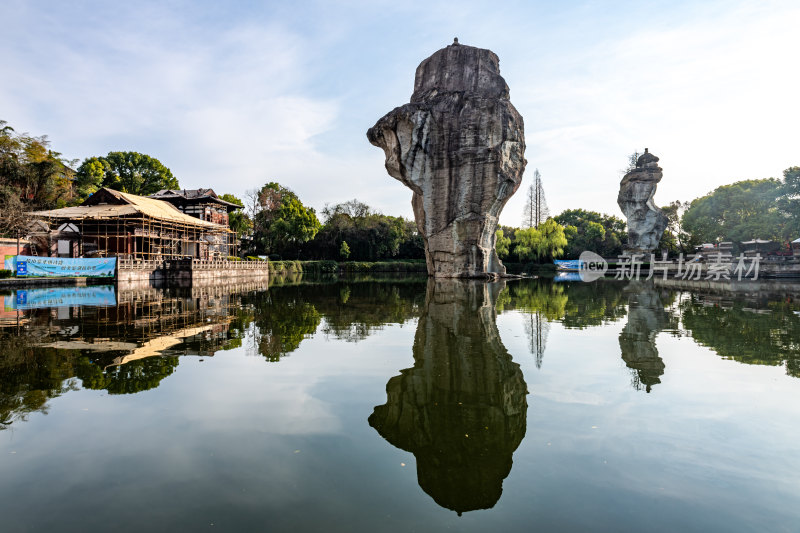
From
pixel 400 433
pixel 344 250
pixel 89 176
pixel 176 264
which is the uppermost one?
pixel 89 176

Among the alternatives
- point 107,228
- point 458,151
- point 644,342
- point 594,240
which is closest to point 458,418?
point 644,342

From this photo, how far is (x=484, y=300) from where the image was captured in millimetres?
17672

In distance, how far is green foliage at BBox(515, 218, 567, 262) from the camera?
54125 millimetres

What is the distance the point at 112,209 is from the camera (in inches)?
1282

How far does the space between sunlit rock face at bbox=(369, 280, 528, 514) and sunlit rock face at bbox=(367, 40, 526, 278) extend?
23784 mm

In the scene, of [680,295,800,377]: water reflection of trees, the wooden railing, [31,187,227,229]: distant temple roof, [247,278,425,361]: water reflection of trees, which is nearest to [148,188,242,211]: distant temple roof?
[31,187,227,229]: distant temple roof

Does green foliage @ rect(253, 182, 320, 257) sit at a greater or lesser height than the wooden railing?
greater

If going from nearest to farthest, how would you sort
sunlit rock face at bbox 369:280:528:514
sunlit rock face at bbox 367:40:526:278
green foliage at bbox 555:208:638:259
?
sunlit rock face at bbox 369:280:528:514
sunlit rock face at bbox 367:40:526:278
green foliage at bbox 555:208:638:259

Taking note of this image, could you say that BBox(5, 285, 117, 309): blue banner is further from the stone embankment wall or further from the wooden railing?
the wooden railing

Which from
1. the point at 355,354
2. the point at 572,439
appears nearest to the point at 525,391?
the point at 572,439

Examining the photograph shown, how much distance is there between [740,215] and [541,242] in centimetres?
2119

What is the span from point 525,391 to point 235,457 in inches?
139

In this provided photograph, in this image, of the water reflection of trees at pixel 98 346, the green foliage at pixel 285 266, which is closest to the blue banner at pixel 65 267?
the water reflection of trees at pixel 98 346

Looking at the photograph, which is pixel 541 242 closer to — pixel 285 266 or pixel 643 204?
pixel 643 204
